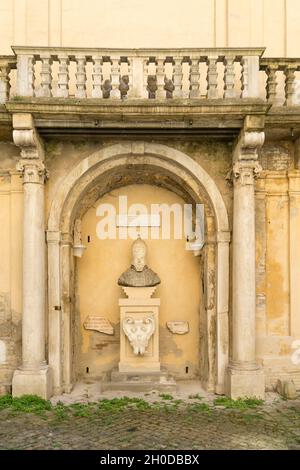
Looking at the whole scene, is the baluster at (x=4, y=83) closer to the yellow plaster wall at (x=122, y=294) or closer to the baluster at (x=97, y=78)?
the baluster at (x=97, y=78)

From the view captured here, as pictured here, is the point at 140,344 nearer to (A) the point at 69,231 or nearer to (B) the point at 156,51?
(A) the point at 69,231

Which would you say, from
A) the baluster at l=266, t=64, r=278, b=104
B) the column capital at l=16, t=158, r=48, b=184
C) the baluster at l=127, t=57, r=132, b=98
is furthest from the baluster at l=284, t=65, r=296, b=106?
the column capital at l=16, t=158, r=48, b=184

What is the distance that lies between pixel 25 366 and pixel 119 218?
3215 mm

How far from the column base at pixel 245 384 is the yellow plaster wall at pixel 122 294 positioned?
1470mm

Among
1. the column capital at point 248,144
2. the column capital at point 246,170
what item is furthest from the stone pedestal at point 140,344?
the column capital at point 248,144

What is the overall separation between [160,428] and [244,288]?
2.57m

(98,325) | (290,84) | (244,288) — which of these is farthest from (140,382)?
(290,84)

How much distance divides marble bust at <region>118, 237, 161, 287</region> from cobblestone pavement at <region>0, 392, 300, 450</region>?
218 cm

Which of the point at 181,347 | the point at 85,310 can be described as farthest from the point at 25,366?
the point at 181,347

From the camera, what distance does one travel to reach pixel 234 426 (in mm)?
6391

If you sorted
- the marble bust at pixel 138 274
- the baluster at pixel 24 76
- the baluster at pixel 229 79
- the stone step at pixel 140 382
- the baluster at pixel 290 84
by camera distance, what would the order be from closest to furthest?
the baluster at pixel 24 76
the baluster at pixel 229 79
the baluster at pixel 290 84
the stone step at pixel 140 382
the marble bust at pixel 138 274

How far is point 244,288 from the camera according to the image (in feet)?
24.9

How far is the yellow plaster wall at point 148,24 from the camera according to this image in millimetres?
8789
